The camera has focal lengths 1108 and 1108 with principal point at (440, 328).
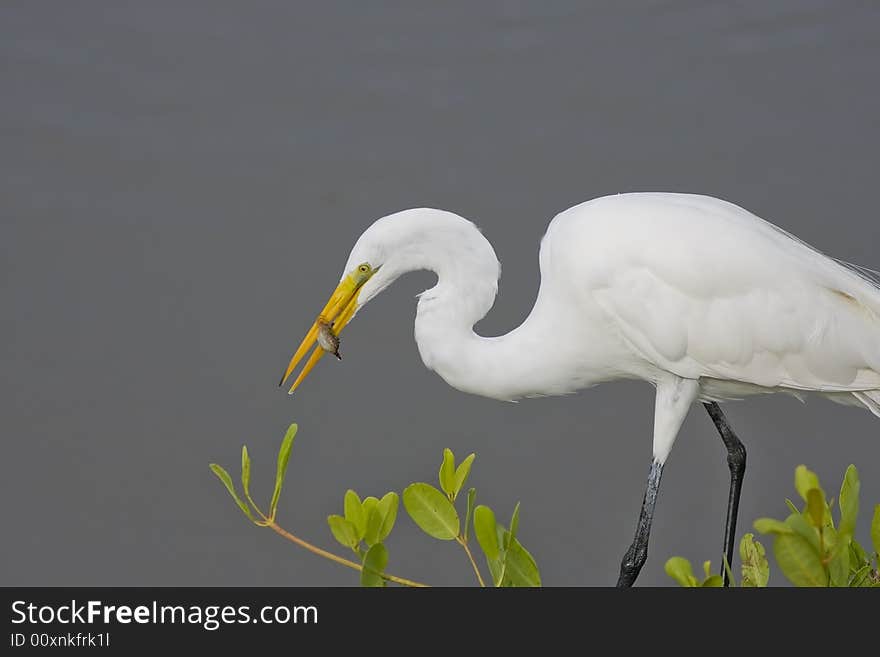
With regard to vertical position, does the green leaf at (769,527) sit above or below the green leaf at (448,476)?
below

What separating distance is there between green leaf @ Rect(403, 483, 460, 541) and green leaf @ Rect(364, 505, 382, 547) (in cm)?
4

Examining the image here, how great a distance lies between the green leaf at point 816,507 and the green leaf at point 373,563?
0.62m

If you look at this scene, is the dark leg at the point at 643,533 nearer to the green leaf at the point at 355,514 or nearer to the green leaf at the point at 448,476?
the green leaf at the point at 448,476

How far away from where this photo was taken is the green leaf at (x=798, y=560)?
1138mm

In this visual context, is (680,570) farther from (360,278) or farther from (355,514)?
(360,278)

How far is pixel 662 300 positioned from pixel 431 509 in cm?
65

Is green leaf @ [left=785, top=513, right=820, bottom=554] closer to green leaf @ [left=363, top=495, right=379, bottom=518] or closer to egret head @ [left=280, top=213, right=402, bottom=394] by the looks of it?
green leaf @ [left=363, top=495, right=379, bottom=518]

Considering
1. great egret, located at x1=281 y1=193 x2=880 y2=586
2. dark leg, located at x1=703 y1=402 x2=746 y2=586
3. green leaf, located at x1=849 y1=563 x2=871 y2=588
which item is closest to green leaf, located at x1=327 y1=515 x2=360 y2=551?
great egret, located at x1=281 y1=193 x2=880 y2=586

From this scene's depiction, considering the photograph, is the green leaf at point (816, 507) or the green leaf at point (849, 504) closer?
the green leaf at point (816, 507)

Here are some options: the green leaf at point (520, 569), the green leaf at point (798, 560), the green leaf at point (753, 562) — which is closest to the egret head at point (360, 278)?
the green leaf at point (520, 569)

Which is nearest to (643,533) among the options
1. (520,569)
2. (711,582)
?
(520,569)

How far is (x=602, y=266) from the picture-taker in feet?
6.50

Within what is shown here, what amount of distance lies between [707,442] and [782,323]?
3.94 feet

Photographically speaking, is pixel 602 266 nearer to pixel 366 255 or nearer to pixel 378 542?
pixel 366 255
